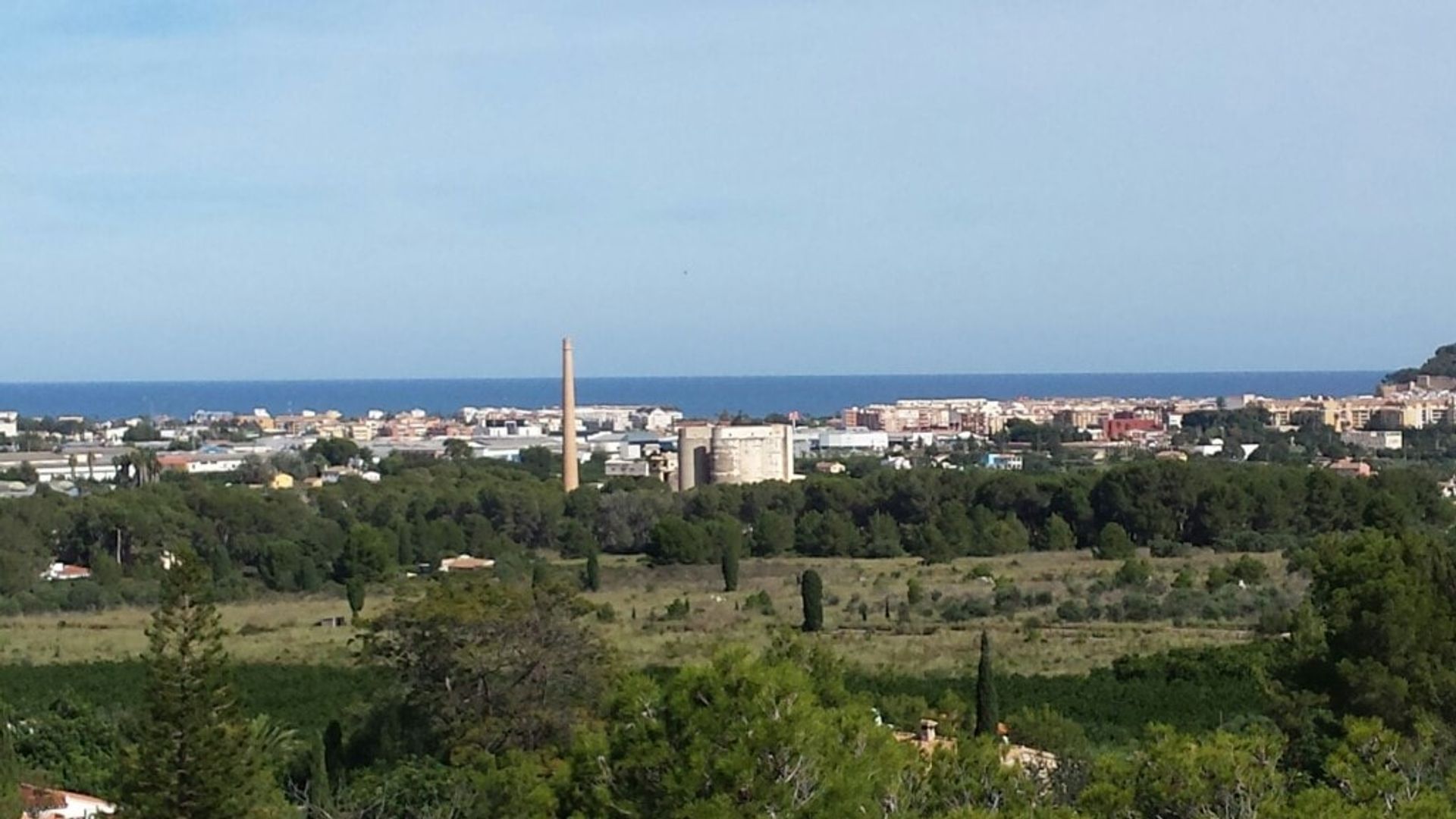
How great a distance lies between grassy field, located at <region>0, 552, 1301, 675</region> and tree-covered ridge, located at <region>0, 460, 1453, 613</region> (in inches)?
76.1

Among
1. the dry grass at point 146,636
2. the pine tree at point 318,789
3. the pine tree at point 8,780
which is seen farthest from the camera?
the dry grass at point 146,636

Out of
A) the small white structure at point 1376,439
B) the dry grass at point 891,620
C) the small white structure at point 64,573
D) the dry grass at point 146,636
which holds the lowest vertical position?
the dry grass at point 146,636

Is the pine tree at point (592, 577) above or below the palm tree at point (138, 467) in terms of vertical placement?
below

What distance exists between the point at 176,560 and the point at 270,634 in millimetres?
19651

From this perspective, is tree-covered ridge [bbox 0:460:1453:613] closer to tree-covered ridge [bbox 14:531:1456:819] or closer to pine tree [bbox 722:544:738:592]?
pine tree [bbox 722:544:738:592]

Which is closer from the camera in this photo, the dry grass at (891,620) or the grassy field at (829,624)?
the dry grass at (891,620)

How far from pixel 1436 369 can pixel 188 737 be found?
504 ft

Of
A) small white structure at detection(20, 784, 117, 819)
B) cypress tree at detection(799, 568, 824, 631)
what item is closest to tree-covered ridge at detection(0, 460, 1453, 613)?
cypress tree at detection(799, 568, 824, 631)

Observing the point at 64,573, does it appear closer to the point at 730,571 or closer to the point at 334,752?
the point at 730,571

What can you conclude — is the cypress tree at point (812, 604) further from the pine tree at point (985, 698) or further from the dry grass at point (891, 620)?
the pine tree at point (985, 698)

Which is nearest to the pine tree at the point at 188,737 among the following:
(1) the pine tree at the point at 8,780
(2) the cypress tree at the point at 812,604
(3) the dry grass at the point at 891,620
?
→ (1) the pine tree at the point at 8,780

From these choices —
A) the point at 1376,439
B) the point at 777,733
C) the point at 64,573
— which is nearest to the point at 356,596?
the point at 64,573

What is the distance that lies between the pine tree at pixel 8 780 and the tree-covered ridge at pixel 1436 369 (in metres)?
144

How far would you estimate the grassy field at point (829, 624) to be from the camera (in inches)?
1219
